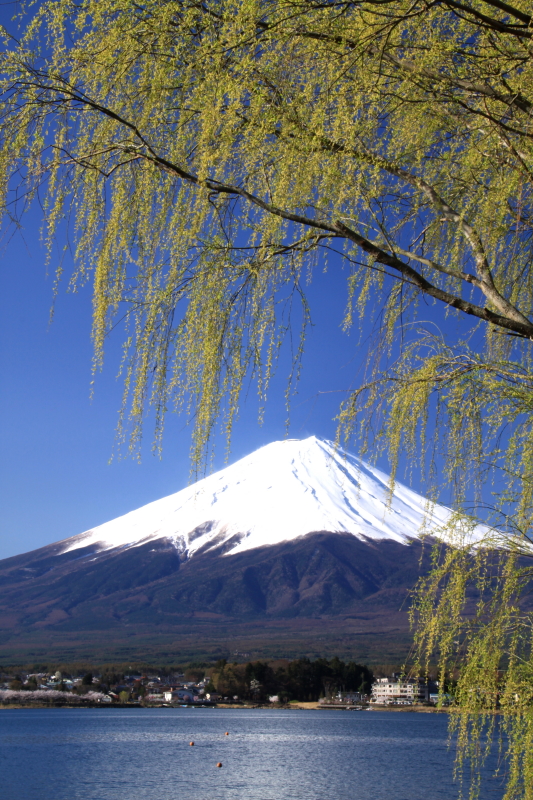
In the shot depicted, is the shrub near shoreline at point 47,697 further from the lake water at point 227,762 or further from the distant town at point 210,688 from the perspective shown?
the lake water at point 227,762

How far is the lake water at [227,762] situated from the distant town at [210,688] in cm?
635

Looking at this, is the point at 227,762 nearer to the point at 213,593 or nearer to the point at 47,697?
the point at 47,697

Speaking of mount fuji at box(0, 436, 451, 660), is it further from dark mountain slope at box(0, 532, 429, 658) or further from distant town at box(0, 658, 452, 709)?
distant town at box(0, 658, 452, 709)

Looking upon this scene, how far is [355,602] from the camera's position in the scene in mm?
168250

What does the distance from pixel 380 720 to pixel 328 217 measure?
93202 millimetres

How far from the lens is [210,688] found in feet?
301

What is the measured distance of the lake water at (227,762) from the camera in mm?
32094

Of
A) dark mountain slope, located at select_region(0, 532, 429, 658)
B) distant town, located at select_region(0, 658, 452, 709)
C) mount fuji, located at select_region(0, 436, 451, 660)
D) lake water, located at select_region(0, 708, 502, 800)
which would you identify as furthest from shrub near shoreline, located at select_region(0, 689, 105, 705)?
dark mountain slope, located at select_region(0, 532, 429, 658)

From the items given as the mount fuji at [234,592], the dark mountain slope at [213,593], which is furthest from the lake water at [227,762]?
the dark mountain slope at [213,593]

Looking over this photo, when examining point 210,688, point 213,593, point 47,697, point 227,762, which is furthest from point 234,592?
point 227,762

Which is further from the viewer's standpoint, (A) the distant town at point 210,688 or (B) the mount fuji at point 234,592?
(B) the mount fuji at point 234,592

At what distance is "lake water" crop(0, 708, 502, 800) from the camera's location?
32.1 meters

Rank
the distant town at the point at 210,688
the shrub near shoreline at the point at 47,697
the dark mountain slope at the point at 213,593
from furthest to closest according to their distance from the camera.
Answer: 1. the dark mountain slope at the point at 213,593
2. the shrub near shoreline at the point at 47,697
3. the distant town at the point at 210,688

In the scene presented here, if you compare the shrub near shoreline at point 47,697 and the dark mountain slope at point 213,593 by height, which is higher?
the dark mountain slope at point 213,593
